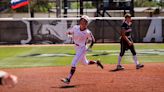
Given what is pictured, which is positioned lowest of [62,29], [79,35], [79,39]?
[62,29]

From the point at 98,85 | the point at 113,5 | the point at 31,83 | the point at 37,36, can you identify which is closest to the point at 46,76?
the point at 31,83

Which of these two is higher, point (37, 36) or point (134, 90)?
point (134, 90)

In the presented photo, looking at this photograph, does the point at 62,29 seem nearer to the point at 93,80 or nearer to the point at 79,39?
the point at 93,80

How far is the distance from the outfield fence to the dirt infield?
16.2 metres

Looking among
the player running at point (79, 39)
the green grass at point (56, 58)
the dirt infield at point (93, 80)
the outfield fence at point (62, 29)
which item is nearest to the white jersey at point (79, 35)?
the player running at point (79, 39)

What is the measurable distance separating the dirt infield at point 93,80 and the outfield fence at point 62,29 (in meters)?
16.2

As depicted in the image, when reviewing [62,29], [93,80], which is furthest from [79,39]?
[62,29]

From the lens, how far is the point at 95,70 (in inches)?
544

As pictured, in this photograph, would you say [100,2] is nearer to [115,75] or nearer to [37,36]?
[37,36]

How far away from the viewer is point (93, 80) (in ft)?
37.5

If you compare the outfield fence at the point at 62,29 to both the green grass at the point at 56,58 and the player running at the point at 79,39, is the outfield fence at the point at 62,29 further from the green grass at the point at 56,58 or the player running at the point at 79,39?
the player running at the point at 79,39

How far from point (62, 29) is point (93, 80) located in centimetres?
1929

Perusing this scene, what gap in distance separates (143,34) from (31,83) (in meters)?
20.7

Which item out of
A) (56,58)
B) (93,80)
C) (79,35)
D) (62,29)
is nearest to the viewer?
(79,35)
